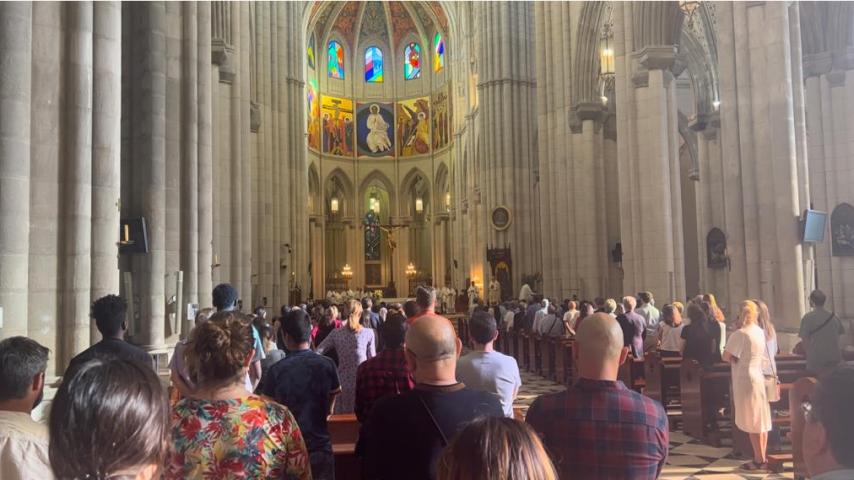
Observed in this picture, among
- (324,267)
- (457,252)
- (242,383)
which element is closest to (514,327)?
(242,383)

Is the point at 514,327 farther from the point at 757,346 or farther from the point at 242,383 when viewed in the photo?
the point at 242,383

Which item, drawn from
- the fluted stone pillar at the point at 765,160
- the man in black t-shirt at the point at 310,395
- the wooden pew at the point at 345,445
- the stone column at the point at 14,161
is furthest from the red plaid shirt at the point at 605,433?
the fluted stone pillar at the point at 765,160

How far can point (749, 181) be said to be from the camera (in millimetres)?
12797

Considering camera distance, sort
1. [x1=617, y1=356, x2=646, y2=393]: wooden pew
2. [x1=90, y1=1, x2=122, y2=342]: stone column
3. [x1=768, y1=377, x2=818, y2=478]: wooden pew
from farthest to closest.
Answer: [x1=617, y1=356, x2=646, y2=393]: wooden pew → [x1=90, y1=1, x2=122, y2=342]: stone column → [x1=768, y1=377, x2=818, y2=478]: wooden pew

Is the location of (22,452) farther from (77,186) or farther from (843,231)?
(843,231)

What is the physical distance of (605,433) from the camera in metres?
2.96

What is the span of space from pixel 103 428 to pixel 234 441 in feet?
3.29

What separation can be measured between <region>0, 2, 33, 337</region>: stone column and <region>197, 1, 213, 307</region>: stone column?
548 centimetres

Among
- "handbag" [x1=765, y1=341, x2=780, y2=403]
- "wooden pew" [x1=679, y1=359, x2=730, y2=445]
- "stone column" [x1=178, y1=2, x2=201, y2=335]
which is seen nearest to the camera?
"handbag" [x1=765, y1=341, x2=780, y2=403]

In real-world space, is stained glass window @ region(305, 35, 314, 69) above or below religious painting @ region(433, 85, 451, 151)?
above

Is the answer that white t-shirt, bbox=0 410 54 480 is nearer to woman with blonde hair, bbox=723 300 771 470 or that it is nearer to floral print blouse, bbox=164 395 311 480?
floral print blouse, bbox=164 395 311 480

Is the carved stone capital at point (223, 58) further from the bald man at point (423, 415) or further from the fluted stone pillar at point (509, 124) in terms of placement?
the fluted stone pillar at point (509, 124)

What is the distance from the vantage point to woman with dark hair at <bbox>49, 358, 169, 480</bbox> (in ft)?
5.61

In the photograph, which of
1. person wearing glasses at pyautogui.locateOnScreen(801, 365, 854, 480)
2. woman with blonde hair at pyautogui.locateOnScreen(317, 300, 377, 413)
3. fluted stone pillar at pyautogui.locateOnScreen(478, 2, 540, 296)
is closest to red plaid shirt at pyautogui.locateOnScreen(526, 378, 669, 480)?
person wearing glasses at pyautogui.locateOnScreen(801, 365, 854, 480)
